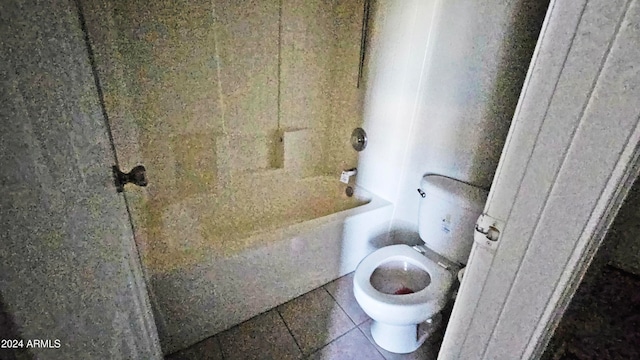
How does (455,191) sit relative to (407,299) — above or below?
above

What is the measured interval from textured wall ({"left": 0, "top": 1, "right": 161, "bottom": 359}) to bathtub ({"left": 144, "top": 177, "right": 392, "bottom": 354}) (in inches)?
18.6

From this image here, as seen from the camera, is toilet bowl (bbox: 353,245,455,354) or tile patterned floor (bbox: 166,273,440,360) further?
tile patterned floor (bbox: 166,273,440,360)

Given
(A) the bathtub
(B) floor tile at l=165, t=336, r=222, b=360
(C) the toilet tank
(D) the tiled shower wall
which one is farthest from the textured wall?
(C) the toilet tank

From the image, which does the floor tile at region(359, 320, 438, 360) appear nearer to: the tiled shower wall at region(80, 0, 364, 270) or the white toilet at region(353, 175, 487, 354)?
the white toilet at region(353, 175, 487, 354)

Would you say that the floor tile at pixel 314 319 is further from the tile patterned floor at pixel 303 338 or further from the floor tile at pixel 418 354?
the floor tile at pixel 418 354

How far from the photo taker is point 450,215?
1316mm

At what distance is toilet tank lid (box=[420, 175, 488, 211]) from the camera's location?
49.3 inches

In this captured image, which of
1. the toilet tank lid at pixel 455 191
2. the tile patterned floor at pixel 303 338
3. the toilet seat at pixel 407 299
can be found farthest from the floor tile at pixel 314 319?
the toilet tank lid at pixel 455 191

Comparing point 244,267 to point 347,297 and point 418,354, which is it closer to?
point 347,297

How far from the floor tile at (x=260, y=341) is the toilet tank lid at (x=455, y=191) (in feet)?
3.48

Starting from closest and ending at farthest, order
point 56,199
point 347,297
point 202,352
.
A: point 56,199
point 202,352
point 347,297

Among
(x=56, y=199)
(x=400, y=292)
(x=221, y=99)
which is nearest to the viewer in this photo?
(x=56, y=199)

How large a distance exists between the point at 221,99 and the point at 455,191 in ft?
5.03

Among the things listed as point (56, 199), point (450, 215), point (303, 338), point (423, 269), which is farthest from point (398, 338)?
point (56, 199)
